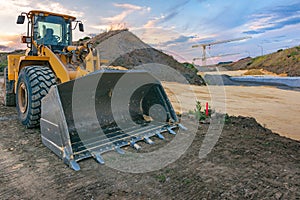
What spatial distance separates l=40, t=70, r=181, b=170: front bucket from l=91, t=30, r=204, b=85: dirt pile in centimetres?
1135

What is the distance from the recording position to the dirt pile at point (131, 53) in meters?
17.4

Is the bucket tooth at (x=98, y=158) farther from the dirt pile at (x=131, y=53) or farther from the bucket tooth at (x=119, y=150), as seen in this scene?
the dirt pile at (x=131, y=53)

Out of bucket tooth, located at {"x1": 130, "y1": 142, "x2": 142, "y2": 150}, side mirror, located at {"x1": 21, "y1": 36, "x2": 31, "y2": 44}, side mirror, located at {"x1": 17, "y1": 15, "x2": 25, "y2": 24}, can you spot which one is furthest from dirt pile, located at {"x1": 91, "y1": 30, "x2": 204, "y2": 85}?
bucket tooth, located at {"x1": 130, "y1": 142, "x2": 142, "y2": 150}

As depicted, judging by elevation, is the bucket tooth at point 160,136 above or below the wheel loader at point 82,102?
below

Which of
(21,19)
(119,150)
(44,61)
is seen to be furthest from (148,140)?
(21,19)

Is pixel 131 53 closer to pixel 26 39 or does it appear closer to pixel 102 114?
pixel 26 39

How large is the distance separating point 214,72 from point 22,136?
25.8 m

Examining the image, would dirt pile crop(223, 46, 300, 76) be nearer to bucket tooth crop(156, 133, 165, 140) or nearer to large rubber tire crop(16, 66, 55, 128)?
bucket tooth crop(156, 133, 165, 140)

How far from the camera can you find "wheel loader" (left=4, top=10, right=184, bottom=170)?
359cm

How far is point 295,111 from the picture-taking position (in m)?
8.27

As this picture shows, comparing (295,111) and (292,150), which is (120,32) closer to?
A: (295,111)

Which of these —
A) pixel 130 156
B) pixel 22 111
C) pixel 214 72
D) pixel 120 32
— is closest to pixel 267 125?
pixel 130 156

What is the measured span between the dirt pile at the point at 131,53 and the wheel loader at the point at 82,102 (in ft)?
35.1

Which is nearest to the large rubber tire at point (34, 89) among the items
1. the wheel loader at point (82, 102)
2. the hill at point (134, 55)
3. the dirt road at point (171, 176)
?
the wheel loader at point (82, 102)
